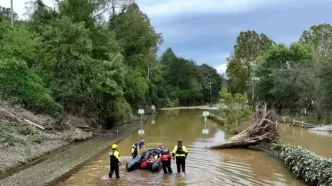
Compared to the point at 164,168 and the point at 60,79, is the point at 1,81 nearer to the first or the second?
the point at 60,79

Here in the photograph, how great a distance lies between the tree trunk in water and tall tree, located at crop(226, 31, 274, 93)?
61126 millimetres

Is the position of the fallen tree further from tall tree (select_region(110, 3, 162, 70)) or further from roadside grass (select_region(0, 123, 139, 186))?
tall tree (select_region(110, 3, 162, 70))

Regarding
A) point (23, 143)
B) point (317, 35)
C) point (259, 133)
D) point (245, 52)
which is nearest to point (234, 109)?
point (259, 133)

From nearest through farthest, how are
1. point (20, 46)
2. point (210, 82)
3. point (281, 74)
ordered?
1. point (20, 46)
2. point (281, 74)
3. point (210, 82)

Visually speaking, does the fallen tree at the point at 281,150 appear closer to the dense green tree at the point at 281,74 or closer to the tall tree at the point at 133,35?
the tall tree at the point at 133,35

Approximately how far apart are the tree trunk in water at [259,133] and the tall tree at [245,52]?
61.1m

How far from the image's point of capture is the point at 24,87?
1153 inches

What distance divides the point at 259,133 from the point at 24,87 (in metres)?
16.0

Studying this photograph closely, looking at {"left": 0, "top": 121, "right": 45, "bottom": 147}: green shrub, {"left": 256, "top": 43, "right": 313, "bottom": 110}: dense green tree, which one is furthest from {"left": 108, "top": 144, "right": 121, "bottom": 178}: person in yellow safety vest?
{"left": 256, "top": 43, "right": 313, "bottom": 110}: dense green tree

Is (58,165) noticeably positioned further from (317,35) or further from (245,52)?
(245,52)

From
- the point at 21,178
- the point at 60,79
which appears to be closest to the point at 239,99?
the point at 60,79

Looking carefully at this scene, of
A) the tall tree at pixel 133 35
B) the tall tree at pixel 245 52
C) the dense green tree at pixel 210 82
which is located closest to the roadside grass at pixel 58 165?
the tall tree at pixel 133 35

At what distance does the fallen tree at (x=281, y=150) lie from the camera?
14970 mm

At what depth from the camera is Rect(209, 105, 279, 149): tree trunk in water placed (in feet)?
90.2
